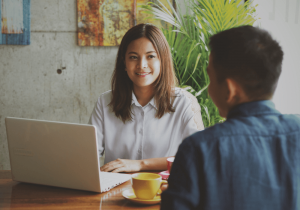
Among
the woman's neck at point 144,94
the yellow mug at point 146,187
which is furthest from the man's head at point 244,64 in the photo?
the woman's neck at point 144,94

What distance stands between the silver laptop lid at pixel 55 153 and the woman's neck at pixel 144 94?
0.83m

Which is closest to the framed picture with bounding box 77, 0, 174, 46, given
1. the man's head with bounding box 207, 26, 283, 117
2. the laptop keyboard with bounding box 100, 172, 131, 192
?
the laptop keyboard with bounding box 100, 172, 131, 192

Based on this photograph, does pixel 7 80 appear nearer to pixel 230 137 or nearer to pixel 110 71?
pixel 110 71

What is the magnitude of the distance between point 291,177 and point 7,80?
2862 millimetres

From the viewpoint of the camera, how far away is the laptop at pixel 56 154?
95cm

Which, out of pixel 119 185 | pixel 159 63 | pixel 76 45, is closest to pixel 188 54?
pixel 159 63

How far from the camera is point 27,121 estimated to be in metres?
1.01

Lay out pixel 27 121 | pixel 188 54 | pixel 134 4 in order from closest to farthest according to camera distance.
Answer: pixel 27 121
pixel 188 54
pixel 134 4

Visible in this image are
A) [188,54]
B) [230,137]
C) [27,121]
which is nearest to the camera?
[230,137]

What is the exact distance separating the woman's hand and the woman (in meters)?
0.32

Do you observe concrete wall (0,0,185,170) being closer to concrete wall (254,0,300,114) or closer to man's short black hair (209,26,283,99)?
concrete wall (254,0,300,114)

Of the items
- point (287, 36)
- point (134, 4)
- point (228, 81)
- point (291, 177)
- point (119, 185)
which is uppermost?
point (134, 4)

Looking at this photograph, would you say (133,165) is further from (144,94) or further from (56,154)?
→ (144,94)

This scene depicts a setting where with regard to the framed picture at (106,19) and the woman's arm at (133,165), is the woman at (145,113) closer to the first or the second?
the woman's arm at (133,165)
